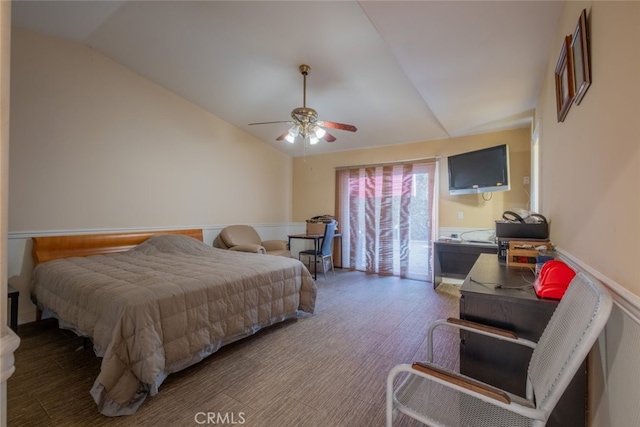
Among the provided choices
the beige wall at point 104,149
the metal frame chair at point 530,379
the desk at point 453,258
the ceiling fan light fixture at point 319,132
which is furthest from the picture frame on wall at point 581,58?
the beige wall at point 104,149

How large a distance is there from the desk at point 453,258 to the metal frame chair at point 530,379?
9.46 feet

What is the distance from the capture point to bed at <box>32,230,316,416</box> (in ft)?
5.53

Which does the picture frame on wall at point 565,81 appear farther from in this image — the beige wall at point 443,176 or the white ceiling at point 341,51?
the beige wall at point 443,176

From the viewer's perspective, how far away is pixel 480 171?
12.2 ft

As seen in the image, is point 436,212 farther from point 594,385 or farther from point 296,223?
point 594,385

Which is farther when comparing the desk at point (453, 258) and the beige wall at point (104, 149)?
the desk at point (453, 258)

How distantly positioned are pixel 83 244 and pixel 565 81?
15.1 feet

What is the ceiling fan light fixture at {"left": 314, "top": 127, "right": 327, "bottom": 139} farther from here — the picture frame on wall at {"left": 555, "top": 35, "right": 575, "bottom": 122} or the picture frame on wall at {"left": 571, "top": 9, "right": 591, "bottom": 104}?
the picture frame on wall at {"left": 571, "top": 9, "right": 591, "bottom": 104}

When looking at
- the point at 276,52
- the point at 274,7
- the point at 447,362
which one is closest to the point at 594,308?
the point at 447,362

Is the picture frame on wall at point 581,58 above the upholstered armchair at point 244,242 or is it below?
above

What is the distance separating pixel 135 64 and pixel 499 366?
467 centimetres

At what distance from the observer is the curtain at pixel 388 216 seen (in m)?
4.63

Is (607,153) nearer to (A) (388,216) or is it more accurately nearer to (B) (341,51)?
(B) (341,51)

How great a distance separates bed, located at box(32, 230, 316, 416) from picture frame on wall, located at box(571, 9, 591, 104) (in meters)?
2.46
